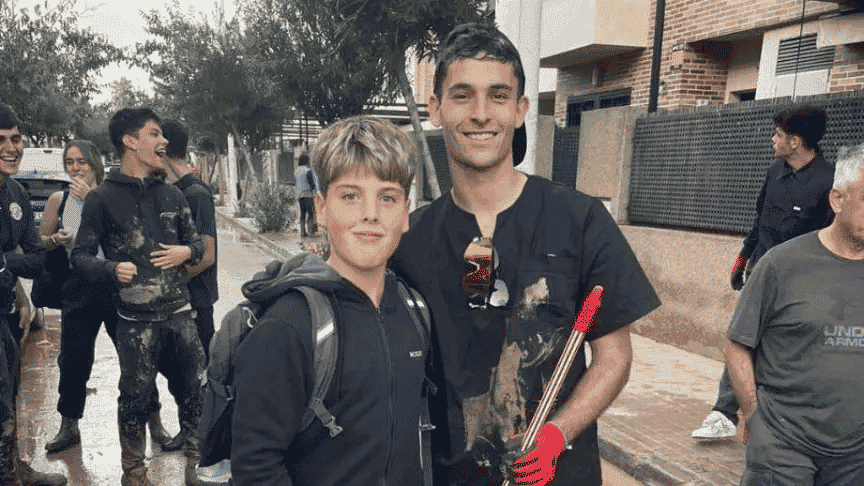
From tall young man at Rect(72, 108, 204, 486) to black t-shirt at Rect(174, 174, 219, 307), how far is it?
0.76 m

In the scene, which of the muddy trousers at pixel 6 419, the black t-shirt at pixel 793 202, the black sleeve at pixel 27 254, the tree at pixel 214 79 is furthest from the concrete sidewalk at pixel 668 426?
the tree at pixel 214 79

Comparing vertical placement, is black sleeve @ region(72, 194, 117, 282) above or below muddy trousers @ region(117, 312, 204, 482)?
above

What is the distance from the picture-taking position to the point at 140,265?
354 cm

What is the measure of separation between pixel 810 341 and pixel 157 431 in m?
4.13

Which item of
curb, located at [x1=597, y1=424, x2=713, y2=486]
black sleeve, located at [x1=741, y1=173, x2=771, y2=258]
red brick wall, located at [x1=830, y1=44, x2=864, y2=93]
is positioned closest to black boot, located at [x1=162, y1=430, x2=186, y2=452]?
curb, located at [x1=597, y1=424, x2=713, y2=486]

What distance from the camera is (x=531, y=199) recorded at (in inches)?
71.8

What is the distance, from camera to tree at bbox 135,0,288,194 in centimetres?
2075

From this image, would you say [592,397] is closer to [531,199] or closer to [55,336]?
[531,199]

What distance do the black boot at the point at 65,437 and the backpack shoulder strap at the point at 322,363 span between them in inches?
145

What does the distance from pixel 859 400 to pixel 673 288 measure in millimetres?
4775

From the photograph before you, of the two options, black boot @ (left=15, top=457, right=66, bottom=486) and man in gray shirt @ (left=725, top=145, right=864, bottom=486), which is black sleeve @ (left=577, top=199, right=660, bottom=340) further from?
black boot @ (left=15, top=457, right=66, bottom=486)

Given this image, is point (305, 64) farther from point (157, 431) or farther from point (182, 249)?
point (182, 249)

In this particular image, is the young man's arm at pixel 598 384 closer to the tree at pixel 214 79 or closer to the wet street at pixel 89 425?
the wet street at pixel 89 425

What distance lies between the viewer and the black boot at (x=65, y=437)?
4.24 m
